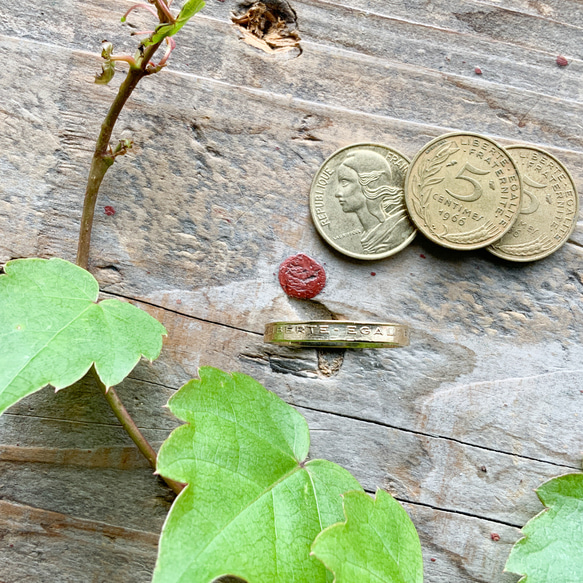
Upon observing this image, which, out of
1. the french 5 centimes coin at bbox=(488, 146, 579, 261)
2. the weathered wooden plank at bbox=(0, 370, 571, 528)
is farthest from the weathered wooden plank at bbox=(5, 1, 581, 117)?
the weathered wooden plank at bbox=(0, 370, 571, 528)

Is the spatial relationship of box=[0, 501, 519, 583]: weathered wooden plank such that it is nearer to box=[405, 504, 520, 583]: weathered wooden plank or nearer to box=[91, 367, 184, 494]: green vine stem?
box=[91, 367, 184, 494]: green vine stem

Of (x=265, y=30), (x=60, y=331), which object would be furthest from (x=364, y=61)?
(x=60, y=331)

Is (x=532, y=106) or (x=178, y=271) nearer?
(x=178, y=271)

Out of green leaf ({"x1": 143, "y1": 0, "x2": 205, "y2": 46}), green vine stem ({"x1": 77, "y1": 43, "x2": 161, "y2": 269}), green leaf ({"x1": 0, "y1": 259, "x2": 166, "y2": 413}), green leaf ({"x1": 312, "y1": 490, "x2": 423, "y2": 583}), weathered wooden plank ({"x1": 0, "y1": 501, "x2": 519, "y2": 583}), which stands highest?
green leaf ({"x1": 143, "y1": 0, "x2": 205, "y2": 46})

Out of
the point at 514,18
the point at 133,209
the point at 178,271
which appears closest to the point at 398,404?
the point at 178,271

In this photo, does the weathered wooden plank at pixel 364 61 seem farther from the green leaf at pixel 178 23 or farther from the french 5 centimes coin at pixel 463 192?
the green leaf at pixel 178 23

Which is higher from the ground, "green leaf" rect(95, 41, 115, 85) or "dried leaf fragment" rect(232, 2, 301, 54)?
"dried leaf fragment" rect(232, 2, 301, 54)

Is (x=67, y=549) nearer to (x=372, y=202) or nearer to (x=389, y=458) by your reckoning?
(x=389, y=458)

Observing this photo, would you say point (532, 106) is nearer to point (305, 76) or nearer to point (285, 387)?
point (305, 76)
